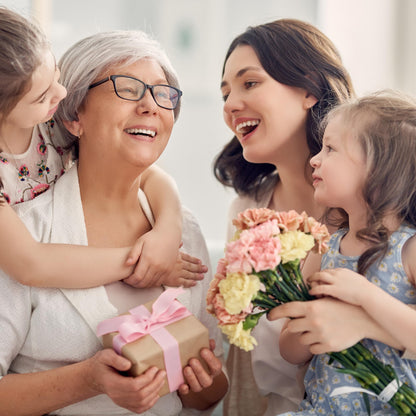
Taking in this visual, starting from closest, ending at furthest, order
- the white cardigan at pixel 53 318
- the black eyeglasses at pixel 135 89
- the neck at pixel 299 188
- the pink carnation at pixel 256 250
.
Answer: the pink carnation at pixel 256 250 → the white cardigan at pixel 53 318 → the black eyeglasses at pixel 135 89 → the neck at pixel 299 188

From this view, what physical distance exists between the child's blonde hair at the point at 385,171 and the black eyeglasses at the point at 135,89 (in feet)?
1.94

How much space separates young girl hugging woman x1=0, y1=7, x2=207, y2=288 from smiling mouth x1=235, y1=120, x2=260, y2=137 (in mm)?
408

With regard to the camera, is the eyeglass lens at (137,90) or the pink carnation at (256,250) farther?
the eyeglass lens at (137,90)

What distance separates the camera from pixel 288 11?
15.5ft

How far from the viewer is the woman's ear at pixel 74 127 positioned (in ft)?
6.00

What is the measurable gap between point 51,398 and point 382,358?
0.92 metres

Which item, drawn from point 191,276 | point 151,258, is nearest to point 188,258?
point 191,276

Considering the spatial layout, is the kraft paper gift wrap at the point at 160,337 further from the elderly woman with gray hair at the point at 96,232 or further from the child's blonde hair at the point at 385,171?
the child's blonde hair at the point at 385,171

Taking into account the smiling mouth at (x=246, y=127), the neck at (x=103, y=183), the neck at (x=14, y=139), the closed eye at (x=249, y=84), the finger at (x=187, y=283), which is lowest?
the finger at (x=187, y=283)

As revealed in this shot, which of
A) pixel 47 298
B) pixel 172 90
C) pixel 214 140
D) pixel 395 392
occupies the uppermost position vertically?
pixel 172 90

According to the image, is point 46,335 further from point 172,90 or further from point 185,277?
point 172,90

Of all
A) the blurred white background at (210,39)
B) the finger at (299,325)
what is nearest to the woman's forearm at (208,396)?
the finger at (299,325)

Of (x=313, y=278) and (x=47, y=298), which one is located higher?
(x=313, y=278)

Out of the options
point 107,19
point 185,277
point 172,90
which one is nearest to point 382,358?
point 185,277
